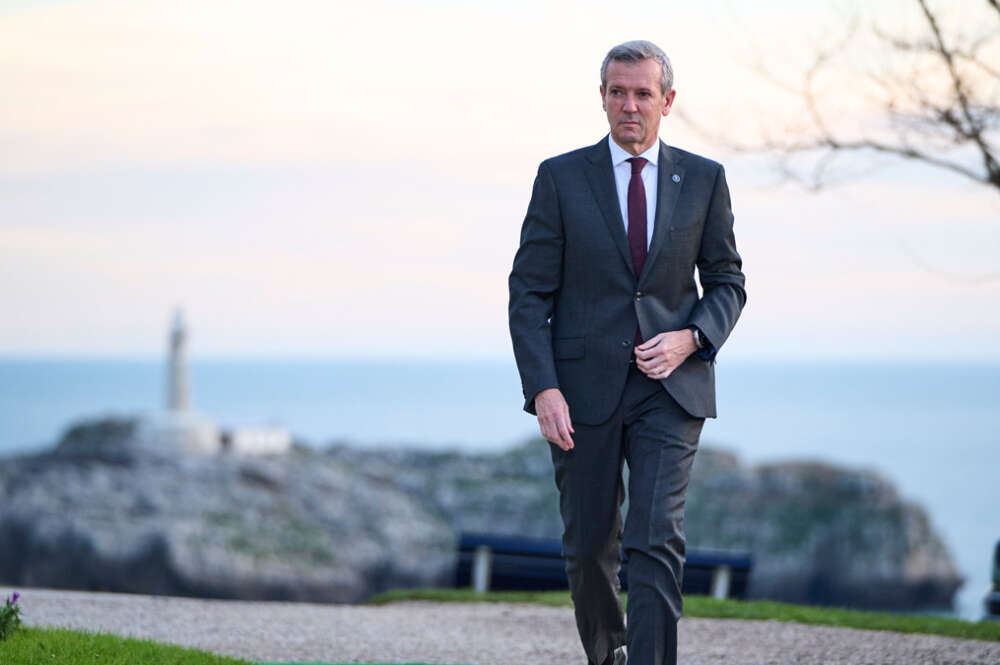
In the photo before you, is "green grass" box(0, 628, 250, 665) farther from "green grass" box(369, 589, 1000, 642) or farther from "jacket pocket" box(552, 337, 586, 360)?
"green grass" box(369, 589, 1000, 642)

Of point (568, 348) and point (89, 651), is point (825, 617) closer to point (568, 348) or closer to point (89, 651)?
point (568, 348)

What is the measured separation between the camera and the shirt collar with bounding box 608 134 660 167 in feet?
18.1

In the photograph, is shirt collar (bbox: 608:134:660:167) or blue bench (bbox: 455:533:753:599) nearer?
shirt collar (bbox: 608:134:660:167)

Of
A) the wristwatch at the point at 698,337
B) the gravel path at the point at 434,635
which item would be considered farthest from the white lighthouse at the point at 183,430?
the wristwatch at the point at 698,337

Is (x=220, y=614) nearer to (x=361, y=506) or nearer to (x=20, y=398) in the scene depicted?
(x=361, y=506)

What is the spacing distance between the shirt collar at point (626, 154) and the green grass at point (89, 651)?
3.01 m

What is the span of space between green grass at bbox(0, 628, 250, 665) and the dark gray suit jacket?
7.81 feet

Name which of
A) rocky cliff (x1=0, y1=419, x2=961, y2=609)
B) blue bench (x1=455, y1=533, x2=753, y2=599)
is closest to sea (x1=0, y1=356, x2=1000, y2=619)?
rocky cliff (x1=0, y1=419, x2=961, y2=609)

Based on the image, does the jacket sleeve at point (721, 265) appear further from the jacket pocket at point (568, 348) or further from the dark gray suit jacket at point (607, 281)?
the jacket pocket at point (568, 348)

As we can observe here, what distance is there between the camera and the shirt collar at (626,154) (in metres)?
5.53

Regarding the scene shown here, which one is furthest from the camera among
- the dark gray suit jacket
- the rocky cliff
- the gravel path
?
the rocky cliff

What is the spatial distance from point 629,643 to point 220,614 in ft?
15.7

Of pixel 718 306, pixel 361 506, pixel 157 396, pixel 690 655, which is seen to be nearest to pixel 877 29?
pixel 690 655

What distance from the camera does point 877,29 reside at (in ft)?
36.4
